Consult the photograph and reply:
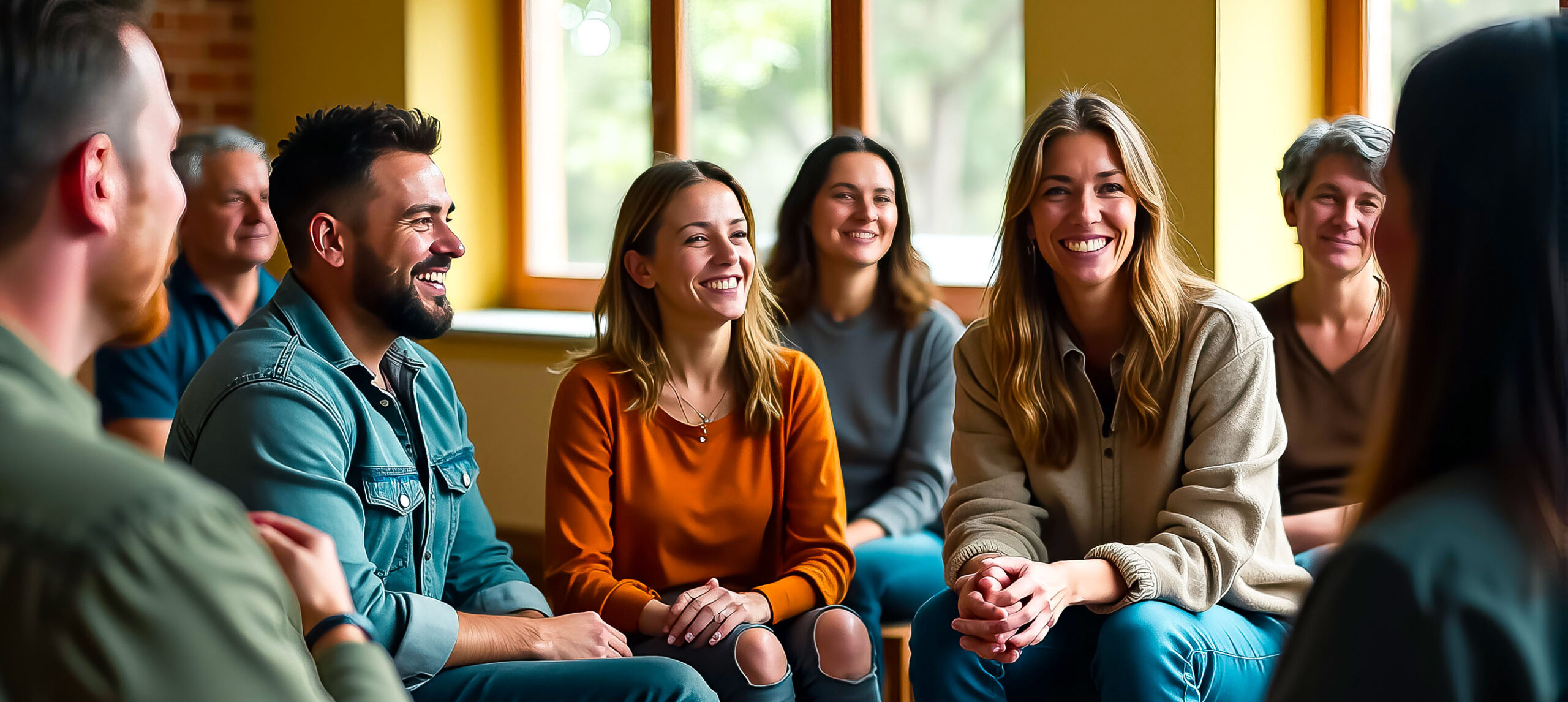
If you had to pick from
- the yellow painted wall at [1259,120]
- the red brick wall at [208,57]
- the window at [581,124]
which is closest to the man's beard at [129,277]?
the yellow painted wall at [1259,120]

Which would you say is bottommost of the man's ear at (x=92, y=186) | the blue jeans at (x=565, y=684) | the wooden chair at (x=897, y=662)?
the wooden chair at (x=897, y=662)

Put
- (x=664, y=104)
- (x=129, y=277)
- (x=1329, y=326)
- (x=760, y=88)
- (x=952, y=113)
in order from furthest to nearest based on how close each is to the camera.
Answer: (x=664, y=104) < (x=760, y=88) < (x=952, y=113) < (x=1329, y=326) < (x=129, y=277)

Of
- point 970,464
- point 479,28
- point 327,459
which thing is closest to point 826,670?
point 970,464

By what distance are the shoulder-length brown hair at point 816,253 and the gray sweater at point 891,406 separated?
0.08 m

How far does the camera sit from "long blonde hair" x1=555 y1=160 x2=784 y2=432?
222 centimetres

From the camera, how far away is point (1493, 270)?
699 millimetres

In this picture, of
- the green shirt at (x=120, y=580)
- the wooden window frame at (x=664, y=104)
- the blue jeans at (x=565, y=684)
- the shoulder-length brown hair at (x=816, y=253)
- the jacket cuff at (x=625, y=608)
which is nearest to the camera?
the green shirt at (x=120, y=580)

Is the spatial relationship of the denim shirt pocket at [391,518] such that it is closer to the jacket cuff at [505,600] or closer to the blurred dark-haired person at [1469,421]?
the jacket cuff at [505,600]

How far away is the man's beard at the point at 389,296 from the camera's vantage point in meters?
1.84

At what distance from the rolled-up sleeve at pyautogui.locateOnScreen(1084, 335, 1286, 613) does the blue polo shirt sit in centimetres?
190

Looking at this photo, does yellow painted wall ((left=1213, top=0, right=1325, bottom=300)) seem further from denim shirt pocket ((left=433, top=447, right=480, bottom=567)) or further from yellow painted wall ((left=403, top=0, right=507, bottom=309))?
yellow painted wall ((left=403, top=0, right=507, bottom=309))

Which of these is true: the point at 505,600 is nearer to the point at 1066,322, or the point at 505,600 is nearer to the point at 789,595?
the point at 789,595

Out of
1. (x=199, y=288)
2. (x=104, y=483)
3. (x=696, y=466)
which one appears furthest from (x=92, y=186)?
(x=199, y=288)

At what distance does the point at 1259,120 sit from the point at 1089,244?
1.20 meters
